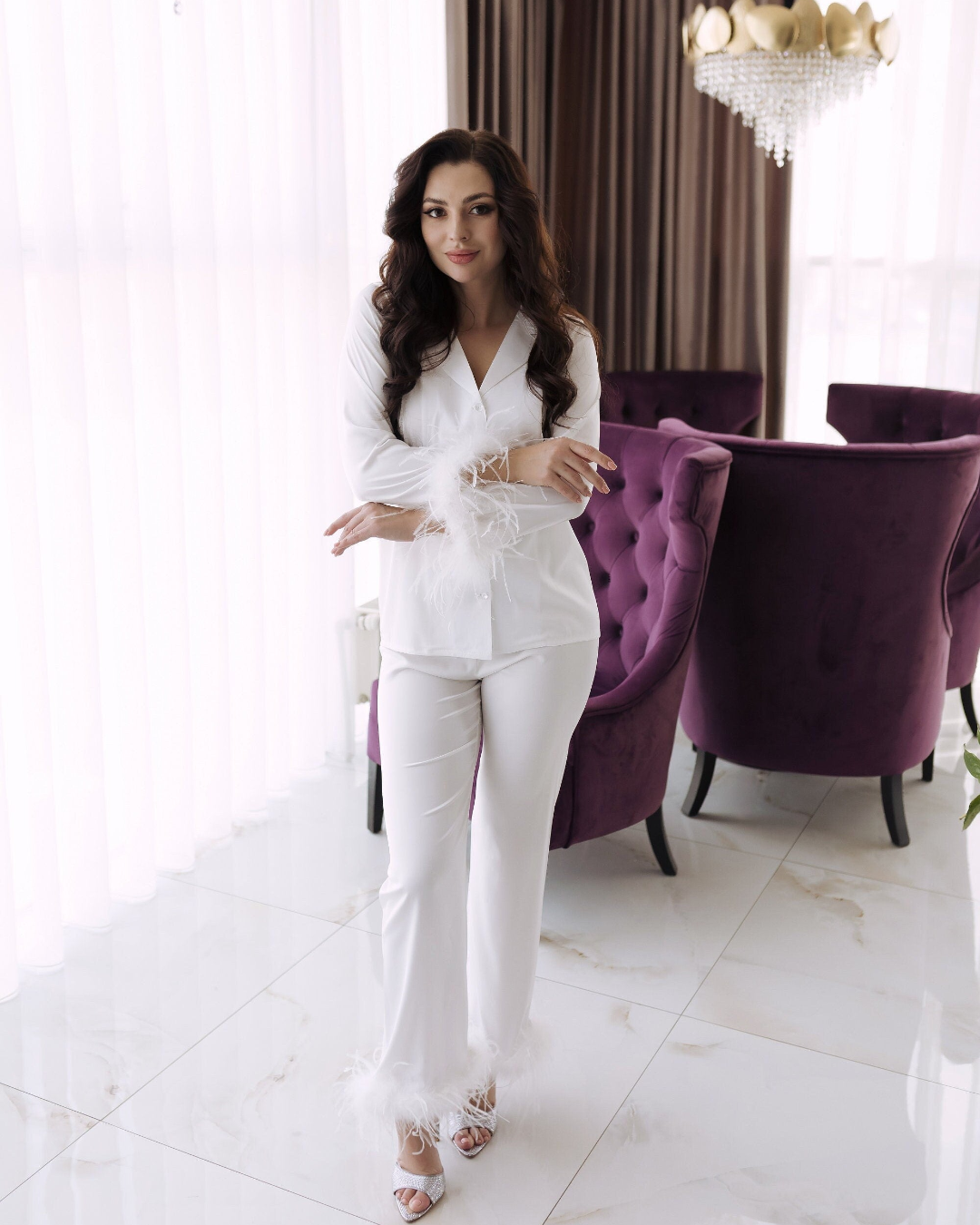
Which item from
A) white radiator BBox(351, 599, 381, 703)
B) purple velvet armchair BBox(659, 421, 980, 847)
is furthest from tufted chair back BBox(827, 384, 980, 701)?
white radiator BBox(351, 599, 381, 703)

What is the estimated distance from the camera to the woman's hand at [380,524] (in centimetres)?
168

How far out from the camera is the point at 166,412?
2.55 meters

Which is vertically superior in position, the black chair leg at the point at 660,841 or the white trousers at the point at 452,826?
the white trousers at the point at 452,826

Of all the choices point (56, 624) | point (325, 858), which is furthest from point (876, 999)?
point (56, 624)

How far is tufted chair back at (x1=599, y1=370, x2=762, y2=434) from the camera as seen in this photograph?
14.3ft

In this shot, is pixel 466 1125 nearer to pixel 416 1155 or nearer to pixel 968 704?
pixel 416 1155

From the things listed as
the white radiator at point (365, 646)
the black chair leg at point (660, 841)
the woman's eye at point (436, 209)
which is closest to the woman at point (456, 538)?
the woman's eye at point (436, 209)

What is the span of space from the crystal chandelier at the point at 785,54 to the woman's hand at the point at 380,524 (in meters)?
1.96

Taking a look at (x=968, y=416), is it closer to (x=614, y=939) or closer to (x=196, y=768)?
(x=614, y=939)

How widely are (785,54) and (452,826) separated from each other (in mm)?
2300

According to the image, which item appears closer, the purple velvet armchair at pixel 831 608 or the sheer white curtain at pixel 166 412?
the sheer white curtain at pixel 166 412

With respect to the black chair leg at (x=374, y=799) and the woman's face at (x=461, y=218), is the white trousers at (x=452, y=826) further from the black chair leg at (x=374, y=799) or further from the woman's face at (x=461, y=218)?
the black chair leg at (x=374, y=799)

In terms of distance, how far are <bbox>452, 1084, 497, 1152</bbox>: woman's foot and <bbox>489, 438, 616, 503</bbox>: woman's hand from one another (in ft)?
3.21

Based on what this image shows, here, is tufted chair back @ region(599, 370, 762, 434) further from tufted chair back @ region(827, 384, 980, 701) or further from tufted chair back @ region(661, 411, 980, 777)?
tufted chair back @ region(661, 411, 980, 777)
